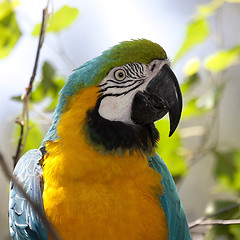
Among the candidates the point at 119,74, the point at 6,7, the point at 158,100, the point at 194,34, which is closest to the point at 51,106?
the point at 6,7

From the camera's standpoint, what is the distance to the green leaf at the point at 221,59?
2.07m

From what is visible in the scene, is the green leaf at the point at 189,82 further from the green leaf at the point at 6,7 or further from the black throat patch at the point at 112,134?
the green leaf at the point at 6,7

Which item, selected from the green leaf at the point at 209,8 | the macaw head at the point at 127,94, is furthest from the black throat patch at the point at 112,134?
the green leaf at the point at 209,8

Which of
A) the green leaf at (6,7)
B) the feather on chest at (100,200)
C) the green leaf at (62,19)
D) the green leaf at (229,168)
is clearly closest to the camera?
the feather on chest at (100,200)

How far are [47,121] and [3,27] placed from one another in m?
0.52

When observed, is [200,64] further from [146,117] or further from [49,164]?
[49,164]

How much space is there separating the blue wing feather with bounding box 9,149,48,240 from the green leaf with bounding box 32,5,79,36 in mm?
733

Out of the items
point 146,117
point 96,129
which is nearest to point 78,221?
point 96,129

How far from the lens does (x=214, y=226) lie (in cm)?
183

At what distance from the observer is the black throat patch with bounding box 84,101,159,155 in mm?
1603

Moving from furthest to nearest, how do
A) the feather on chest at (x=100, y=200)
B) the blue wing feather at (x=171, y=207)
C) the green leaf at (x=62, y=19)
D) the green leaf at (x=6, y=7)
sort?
the green leaf at (x=62, y=19) → the green leaf at (x=6, y=7) → the blue wing feather at (x=171, y=207) → the feather on chest at (x=100, y=200)

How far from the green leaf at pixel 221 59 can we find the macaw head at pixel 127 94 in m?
0.59

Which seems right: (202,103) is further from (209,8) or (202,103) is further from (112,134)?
(112,134)

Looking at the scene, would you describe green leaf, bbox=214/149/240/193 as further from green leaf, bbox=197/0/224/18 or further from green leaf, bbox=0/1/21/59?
green leaf, bbox=0/1/21/59
